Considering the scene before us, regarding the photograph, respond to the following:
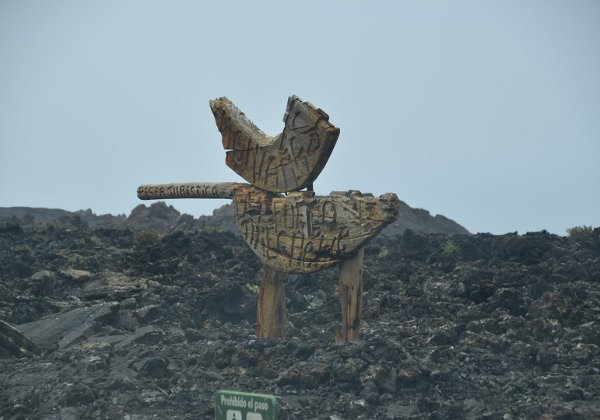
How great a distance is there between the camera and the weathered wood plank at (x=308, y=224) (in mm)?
13886

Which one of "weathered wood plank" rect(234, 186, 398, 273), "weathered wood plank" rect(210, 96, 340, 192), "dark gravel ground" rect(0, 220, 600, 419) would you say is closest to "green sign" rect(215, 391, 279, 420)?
"dark gravel ground" rect(0, 220, 600, 419)

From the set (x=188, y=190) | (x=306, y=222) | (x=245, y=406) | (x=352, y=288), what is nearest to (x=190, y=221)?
(x=188, y=190)

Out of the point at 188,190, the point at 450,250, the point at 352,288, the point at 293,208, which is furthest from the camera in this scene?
the point at 450,250

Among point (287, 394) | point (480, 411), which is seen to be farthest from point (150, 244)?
point (480, 411)

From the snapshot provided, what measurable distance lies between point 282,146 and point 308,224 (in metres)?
1.26

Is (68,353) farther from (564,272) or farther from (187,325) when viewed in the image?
(564,272)

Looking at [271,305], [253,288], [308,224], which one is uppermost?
[308,224]

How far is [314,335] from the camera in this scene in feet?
56.6

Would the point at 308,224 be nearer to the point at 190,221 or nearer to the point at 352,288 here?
the point at 352,288

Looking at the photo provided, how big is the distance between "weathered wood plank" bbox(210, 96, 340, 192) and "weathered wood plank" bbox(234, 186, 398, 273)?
0.93ft

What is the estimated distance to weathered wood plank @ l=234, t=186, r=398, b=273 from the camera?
547 inches

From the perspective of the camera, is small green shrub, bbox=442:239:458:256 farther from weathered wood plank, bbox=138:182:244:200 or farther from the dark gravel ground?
weathered wood plank, bbox=138:182:244:200

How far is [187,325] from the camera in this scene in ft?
61.4

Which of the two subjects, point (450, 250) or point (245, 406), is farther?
point (450, 250)
